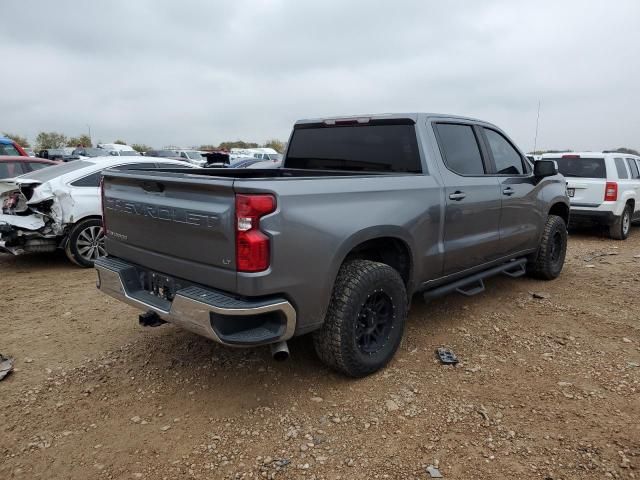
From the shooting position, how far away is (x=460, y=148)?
421cm

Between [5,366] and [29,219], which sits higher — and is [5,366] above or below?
below

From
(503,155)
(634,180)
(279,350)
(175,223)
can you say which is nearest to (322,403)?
(279,350)

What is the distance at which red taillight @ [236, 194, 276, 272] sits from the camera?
8.27 ft

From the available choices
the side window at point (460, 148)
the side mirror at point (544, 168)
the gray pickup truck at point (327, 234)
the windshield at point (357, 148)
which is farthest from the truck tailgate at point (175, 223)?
the side mirror at point (544, 168)

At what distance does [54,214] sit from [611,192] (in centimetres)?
909

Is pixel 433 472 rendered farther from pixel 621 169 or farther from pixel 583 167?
pixel 621 169

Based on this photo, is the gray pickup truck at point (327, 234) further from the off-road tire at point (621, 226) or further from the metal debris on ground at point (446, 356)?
the off-road tire at point (621, 226)

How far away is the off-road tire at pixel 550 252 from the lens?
18.0 ft

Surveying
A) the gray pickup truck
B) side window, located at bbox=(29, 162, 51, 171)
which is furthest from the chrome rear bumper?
side window, located at bbox=(29, 162, 51, 171)

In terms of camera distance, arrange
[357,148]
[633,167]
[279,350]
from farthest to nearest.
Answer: [633,167] → [357,148] → [279,350]

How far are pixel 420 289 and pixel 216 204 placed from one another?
191 cm

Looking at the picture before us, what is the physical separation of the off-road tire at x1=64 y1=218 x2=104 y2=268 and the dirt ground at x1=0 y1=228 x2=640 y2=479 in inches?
68.5

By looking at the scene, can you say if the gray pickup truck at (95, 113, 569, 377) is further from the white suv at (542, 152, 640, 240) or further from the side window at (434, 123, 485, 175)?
the white suv at (542, 152, 640, 240)

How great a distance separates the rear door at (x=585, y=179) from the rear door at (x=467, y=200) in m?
5.43
